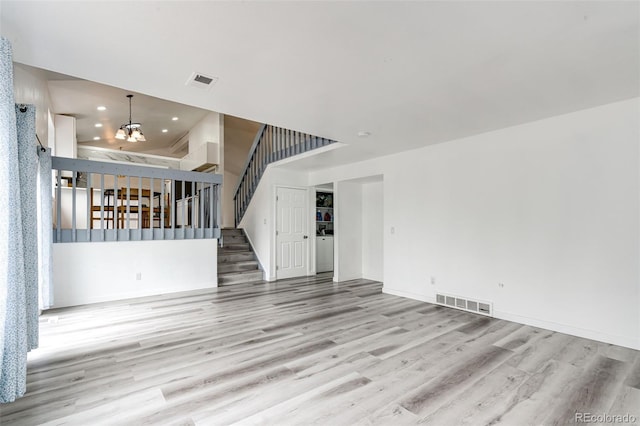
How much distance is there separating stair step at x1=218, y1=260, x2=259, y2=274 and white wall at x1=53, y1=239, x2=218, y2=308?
512 mm

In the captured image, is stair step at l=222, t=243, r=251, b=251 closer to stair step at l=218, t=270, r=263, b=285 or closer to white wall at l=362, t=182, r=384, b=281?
stair step at l=218, t=270, r=263, b=285

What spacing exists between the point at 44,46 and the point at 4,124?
0.69 m

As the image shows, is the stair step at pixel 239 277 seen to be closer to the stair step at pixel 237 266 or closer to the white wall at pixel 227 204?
the stair step at pixel 237 266

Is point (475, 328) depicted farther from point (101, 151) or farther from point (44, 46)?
point (101, 151)

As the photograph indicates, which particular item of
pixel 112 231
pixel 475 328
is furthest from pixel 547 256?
pixel 112 231

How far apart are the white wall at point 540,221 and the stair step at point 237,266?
3.34 m

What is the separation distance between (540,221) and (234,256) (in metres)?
5.73

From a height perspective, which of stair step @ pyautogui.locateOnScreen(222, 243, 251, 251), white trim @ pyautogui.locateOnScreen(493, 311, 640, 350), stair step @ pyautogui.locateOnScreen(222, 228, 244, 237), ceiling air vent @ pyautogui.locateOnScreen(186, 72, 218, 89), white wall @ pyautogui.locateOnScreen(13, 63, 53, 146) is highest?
white wall @ pyautogui.locateOnScreen(13, 63, 53, 146)

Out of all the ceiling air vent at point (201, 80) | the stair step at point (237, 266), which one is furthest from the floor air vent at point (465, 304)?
the ceiling air vent at point (201, 80)

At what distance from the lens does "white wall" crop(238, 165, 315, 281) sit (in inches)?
268

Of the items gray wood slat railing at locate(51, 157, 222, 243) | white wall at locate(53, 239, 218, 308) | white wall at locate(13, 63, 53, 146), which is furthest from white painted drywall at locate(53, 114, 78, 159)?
white wall at locate(53, 239, 218, 308)

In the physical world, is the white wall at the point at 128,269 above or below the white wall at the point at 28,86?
below

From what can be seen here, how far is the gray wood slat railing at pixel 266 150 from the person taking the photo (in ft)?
18.7

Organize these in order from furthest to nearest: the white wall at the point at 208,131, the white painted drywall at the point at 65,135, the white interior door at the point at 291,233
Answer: the white wall at the point at 208,131
the white painted drywall at the point at 65,135
the white interior door at the point at 291,233
